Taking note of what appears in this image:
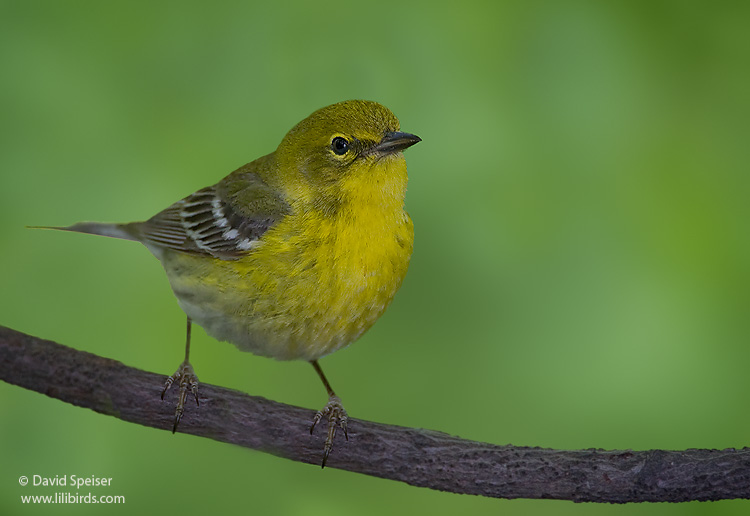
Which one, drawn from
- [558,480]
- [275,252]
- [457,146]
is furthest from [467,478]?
[457,146]

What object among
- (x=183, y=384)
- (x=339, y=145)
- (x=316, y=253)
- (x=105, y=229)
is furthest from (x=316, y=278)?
(x=105, y=229)

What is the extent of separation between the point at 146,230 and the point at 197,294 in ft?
1.68

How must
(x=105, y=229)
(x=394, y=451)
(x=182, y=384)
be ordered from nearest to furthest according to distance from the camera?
1. (x=394, y=451)
2. (x=182, y=384)
3. (x=105, y=229)

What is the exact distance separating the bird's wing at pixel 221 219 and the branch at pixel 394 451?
58 centimetres

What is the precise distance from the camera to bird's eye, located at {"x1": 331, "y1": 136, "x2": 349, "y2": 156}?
2762 mm

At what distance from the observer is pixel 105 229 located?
3070 millimetres

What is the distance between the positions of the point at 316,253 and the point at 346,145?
0.40 metres

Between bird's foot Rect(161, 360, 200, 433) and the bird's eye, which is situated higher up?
the bird's eye

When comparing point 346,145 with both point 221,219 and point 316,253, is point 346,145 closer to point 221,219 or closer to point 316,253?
point 316,253

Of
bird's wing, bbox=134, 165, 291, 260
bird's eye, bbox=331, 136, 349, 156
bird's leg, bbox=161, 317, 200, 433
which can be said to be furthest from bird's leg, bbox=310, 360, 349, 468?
bird's eye, bbox=331, 136, 349, 156

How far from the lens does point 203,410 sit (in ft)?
8.78

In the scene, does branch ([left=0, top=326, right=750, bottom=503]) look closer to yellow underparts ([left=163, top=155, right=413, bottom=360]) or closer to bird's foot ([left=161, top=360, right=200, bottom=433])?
bird's foot ([left=161, top=360, right=200, bottom=433])

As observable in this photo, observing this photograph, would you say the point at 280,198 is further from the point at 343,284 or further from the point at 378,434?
the point at 378,434

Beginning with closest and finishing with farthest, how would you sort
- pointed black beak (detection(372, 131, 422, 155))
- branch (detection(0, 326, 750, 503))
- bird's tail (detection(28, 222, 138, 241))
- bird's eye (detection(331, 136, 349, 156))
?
branch (detection(0, 326, 750, 503)) < pointed black beak (detection(372, 131, 422, 155)) < bird's eye (detection(331, 136, 349, 156)) < bird's tail (detection(28, 222, 138, 241))
